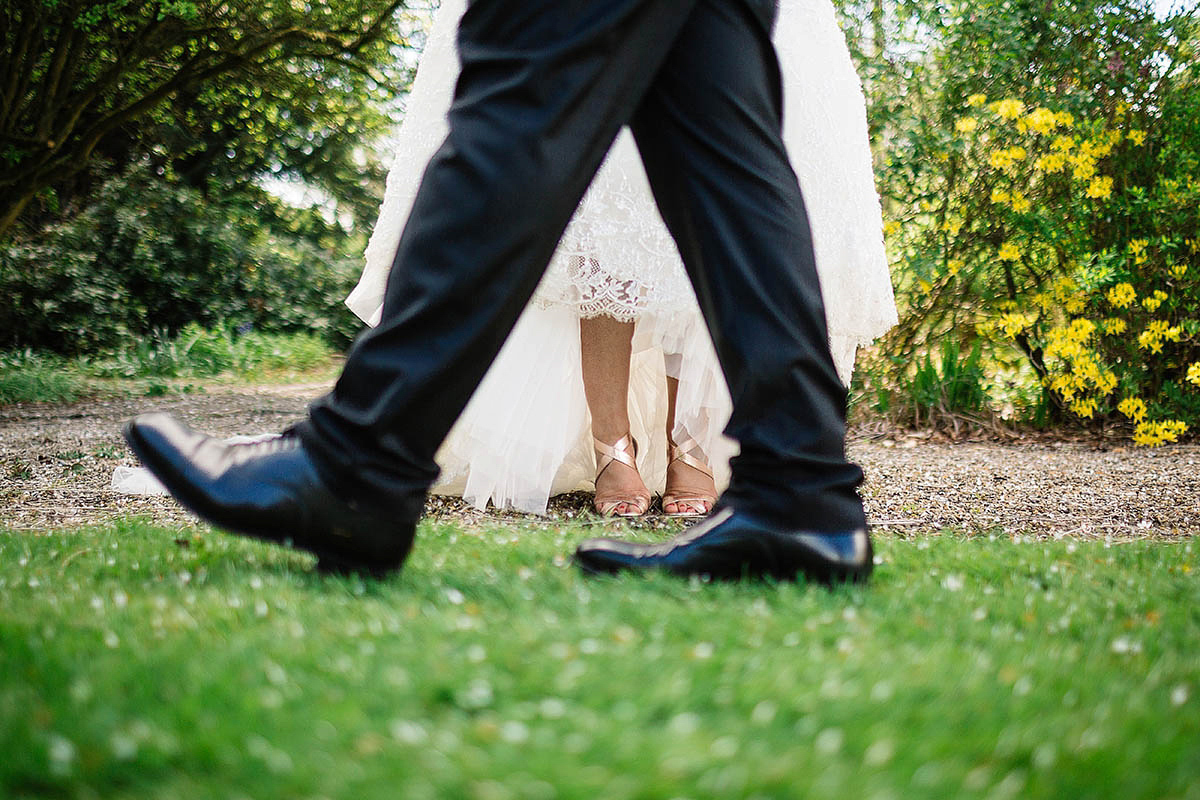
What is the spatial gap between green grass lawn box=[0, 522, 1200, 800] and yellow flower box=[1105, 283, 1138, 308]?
139 inches

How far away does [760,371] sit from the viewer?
1562 millimetres

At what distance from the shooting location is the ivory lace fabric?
2719mm

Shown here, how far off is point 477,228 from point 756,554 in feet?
2.48

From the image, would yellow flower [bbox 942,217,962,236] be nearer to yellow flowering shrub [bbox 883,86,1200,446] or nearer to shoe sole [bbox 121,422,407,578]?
yellow flowering shrub [bbox 883,86,1200,446]

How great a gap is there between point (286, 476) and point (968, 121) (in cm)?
459

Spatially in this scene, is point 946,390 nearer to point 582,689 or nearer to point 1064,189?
point 1064,189

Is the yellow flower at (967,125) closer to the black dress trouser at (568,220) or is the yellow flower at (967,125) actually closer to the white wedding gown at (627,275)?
the white wedding gown at (627,275)

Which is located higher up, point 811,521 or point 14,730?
point 811,521

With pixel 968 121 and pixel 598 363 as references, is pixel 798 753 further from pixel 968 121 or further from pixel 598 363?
pixel 968 121

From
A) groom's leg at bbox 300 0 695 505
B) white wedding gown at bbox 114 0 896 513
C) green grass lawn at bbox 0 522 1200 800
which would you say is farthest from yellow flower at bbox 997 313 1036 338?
groom's leg at bbox 300 0 695 505

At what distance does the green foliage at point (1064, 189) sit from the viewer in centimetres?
472

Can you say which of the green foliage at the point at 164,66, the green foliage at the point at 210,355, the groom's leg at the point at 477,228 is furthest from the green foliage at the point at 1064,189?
the green foliage at the point at 210,355

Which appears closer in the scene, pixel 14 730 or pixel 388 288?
pixel 14 730

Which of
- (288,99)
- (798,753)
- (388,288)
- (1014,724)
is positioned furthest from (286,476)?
(288,99)
